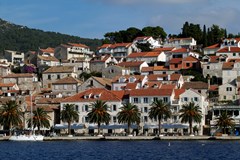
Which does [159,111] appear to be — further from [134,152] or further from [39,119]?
[134,152]

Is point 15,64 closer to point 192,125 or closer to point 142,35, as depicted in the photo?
point 142,35

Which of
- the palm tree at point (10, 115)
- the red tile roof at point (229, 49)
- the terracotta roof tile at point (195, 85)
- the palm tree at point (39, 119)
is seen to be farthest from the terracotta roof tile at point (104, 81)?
the red tile roof at point (229, 49)

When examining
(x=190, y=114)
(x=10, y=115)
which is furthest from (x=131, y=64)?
(x=190, y=114)

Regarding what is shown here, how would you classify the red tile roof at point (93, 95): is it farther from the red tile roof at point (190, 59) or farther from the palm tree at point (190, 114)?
the red tile roof at point (190, 59)

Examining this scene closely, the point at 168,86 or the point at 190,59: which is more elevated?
the point at 190,59

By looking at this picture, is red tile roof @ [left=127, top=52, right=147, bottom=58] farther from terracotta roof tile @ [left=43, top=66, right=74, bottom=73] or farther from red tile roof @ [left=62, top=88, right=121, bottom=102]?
red tile roof @ [left=62, top=88, right=121, bottom=102]

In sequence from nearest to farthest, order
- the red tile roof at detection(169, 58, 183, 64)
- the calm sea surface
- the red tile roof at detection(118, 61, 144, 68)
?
the calm sea surface → the red tile roof at detection(169, 58, 183, 64) → the red tile roof at detection(118, 61, 144, 68)

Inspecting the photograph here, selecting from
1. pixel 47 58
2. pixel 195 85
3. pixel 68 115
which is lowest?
pixel 68 115

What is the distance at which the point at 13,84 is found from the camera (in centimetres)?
Answer: 13238

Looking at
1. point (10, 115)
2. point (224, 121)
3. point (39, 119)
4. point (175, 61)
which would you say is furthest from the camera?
point (175, 61)

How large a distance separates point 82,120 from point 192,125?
1991 centimetres

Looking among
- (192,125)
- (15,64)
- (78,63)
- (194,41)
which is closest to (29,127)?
(192,125)

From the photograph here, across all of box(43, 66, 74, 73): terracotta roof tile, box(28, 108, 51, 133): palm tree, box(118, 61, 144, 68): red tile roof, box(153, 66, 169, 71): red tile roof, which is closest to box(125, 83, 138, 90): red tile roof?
box(28, 108, 51, 133): palm tree

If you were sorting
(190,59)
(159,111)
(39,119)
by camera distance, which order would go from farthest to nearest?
(190,59), (39,119), (159,111)
